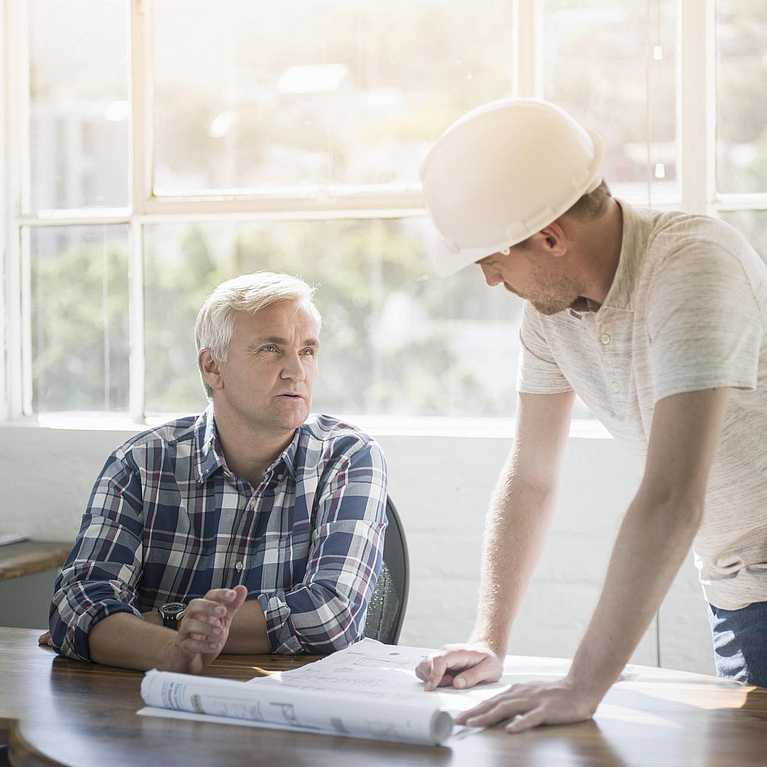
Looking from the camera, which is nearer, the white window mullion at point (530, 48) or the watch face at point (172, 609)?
the watch face at point (172, 609)

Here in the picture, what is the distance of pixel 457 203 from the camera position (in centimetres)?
156

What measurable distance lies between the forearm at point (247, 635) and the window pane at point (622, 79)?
1720mm

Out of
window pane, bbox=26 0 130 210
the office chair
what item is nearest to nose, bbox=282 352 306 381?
the office chair

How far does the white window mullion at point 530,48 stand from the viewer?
290cm

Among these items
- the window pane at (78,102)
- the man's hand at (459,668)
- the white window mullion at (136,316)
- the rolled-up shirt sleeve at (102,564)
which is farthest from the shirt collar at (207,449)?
the window pane at (78,102)

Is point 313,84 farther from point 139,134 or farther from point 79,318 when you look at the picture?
point 79,318

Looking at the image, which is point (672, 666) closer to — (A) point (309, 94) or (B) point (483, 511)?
(B) point (483, 511)

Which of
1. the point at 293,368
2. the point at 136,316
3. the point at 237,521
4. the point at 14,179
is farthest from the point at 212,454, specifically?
the point at 14,179

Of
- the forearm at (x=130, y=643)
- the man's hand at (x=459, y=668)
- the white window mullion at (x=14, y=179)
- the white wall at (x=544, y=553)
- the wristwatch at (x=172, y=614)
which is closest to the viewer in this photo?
the man's hand at (x=459, y=668)

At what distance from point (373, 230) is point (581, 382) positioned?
1456 millimetres

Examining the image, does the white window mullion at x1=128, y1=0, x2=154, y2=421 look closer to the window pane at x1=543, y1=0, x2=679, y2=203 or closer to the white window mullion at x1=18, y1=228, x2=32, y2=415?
the white window mullion at x1=18, y1=228, x2=32, y2=415

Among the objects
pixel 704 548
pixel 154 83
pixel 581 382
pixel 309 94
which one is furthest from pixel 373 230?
pixel 704 548

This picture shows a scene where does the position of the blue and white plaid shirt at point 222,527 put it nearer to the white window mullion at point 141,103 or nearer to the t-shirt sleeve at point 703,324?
the t-shirt sleeve at point 703,324

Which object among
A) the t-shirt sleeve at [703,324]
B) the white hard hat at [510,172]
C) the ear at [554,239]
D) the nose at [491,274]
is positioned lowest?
the t-shirt sleeve at [703,324]
